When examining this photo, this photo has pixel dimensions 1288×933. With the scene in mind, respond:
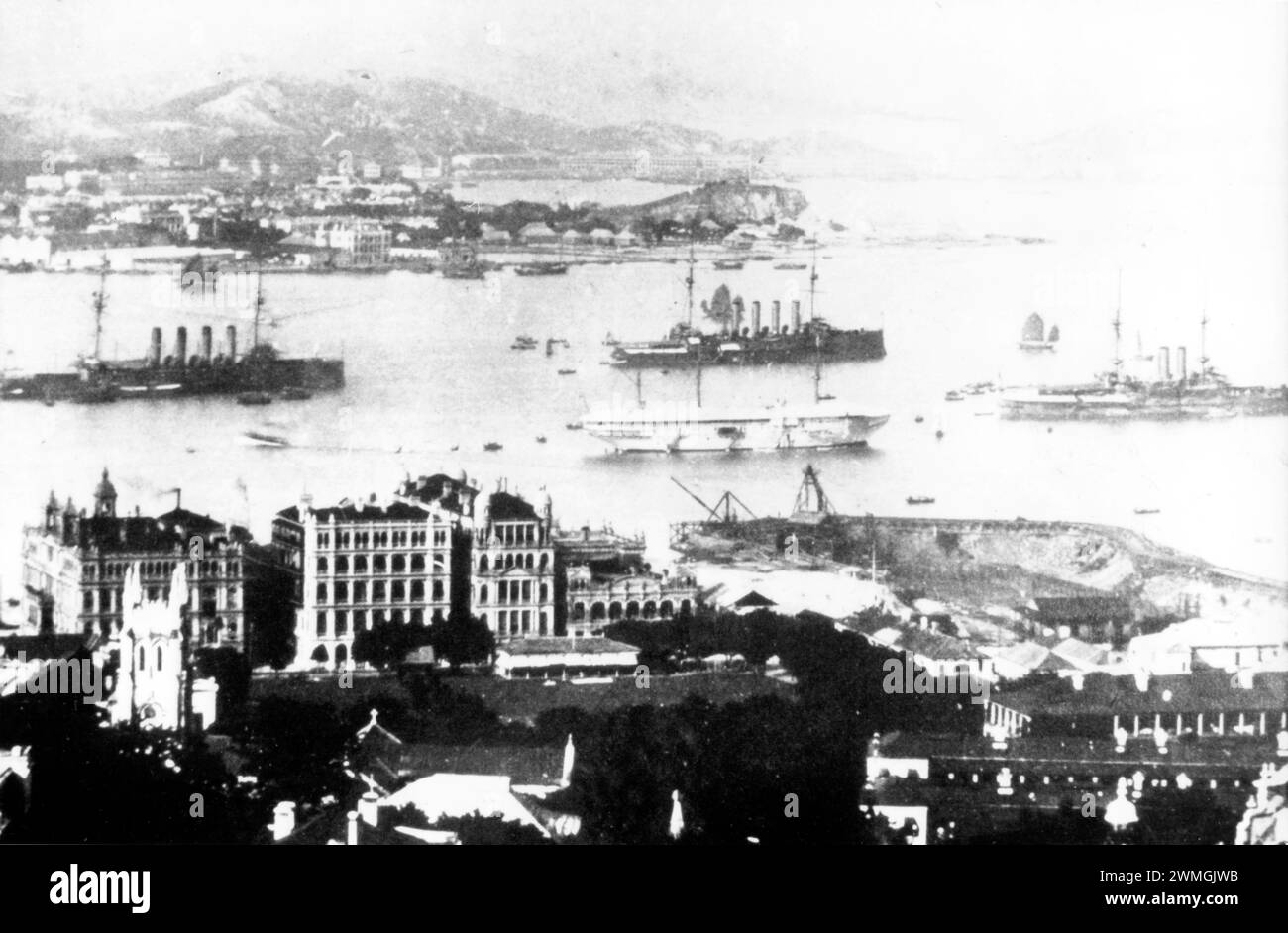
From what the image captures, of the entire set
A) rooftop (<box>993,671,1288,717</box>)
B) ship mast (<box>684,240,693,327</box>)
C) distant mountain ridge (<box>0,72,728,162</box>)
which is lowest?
rooftop (<box>993,671,1288,717</box>)

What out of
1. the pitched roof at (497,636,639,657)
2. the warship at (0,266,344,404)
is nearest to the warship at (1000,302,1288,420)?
the pitched roof at (497,636,639,657)

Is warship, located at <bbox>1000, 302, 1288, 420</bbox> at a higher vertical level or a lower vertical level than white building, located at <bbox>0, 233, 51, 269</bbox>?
lower

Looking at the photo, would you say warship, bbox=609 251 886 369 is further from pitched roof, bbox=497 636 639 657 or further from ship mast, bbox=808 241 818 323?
pitched roof, bbox=497 636 639 657

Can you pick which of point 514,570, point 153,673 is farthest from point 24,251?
point 514,570

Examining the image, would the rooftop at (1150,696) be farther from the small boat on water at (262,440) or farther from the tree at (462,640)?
the small boat on water at (262,440)

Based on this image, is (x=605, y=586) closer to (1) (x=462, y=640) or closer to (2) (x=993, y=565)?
(1) (x=462, y=640)
